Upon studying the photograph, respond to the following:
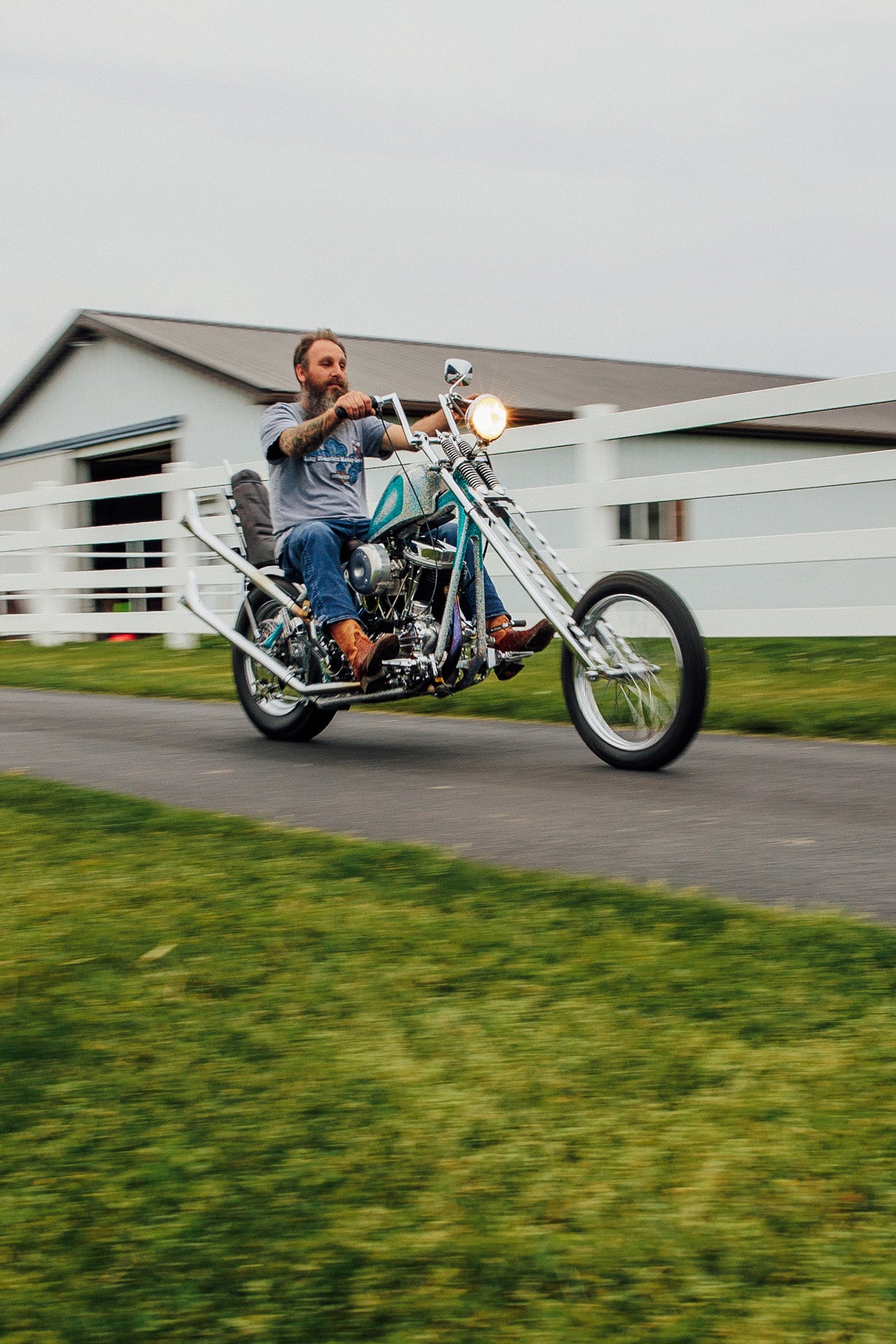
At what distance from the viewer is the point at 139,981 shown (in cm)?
267

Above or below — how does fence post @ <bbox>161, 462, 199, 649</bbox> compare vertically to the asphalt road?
above

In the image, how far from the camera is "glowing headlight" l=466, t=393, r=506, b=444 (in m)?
5.43

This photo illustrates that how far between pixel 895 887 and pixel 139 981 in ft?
5.31

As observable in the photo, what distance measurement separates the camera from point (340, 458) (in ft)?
20.7

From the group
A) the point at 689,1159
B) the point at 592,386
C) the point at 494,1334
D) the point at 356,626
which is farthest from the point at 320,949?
the point at 592,386

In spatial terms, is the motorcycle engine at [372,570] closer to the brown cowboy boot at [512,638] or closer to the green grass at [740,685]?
the brown cowboy boot at [512,638]

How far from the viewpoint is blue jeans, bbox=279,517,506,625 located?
5805mm

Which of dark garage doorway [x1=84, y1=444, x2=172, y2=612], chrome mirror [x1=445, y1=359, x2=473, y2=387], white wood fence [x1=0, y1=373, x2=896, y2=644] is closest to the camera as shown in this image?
chrome mirror [x1=445, y1=359, x2=473, y2=387]

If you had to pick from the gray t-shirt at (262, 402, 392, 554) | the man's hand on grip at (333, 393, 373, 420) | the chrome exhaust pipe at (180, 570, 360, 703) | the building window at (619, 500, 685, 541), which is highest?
the building window at (619, 500, 685, 541)

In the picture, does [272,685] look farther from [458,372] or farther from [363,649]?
[458,372]

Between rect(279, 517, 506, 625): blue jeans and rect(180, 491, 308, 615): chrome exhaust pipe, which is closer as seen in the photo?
rect(279, 517, 506, 625): blue jeans

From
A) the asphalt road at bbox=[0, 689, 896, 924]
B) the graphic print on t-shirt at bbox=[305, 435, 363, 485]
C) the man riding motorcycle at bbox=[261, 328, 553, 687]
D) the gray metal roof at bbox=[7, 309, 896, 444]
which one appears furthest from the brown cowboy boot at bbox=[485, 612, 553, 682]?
the gray metal roof at bbox=[7, 309, 896, 444]

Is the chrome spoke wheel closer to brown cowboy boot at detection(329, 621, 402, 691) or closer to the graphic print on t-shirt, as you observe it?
brown cowboy boot at detection(329, 621, 402, 691)

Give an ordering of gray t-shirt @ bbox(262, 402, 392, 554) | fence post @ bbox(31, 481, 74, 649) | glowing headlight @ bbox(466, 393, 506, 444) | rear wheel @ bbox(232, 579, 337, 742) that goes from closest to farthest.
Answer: glowing headlight @ bbox(466, 393, 506, 444) < gray t-shirt @ bbox(262, 402, 392, 554) < rear wheel @ bbox(232, 579, 337, 742) < fence post @ bbox(31, 481, 74, 649)
